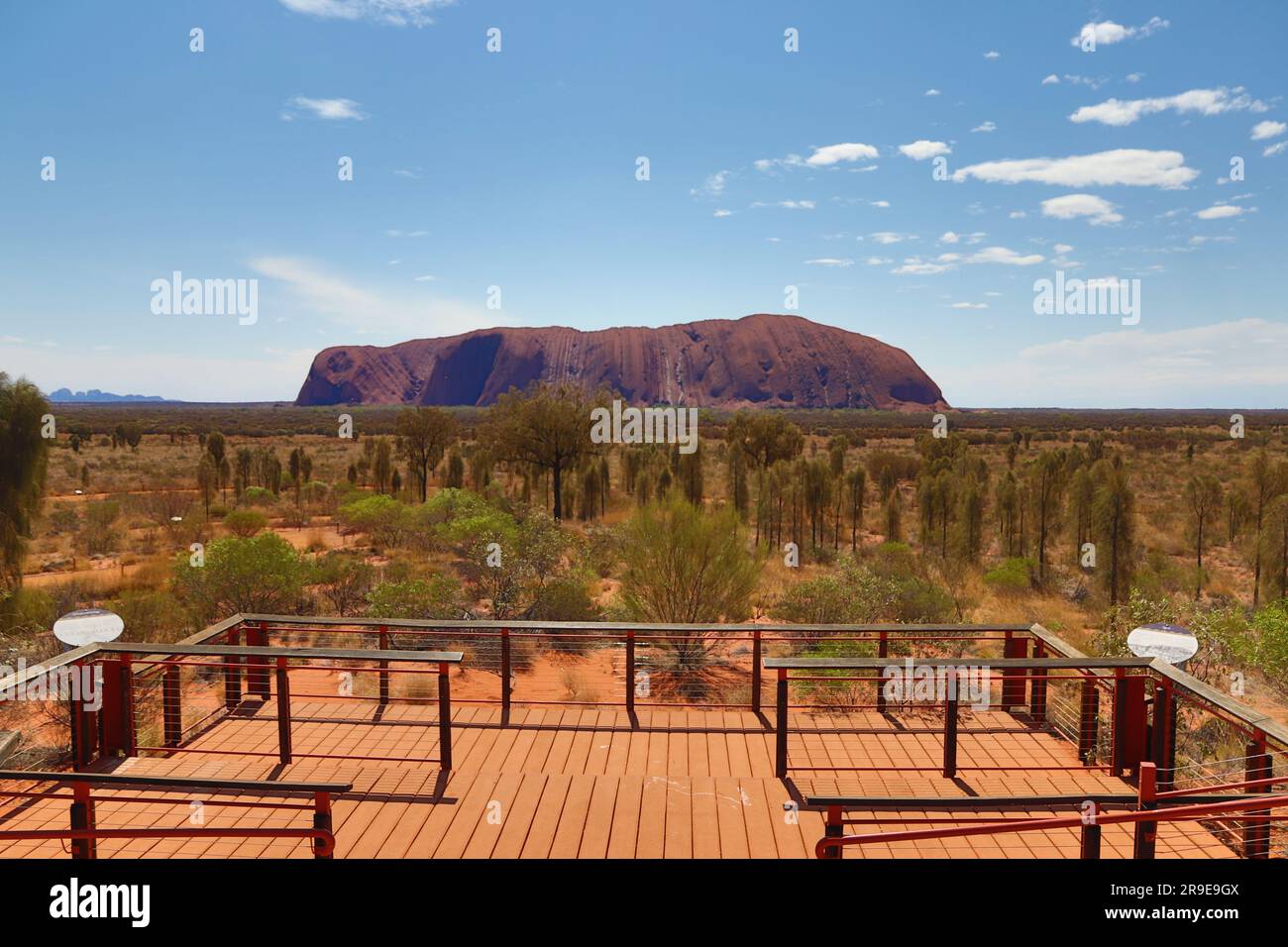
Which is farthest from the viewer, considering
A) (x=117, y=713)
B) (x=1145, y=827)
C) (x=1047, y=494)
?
(x=1047, y=494)

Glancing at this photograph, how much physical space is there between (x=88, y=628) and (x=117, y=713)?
2.58ft

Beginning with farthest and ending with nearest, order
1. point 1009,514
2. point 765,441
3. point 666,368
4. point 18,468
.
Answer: point 666,368 → point 765,441 → point 1009,514 → point 18,468

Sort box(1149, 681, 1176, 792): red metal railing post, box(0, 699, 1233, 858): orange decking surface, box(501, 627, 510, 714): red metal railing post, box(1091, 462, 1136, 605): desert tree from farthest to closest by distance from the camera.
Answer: box(1091, 462, 1136, 605): desert tree, box(501, 627, 510, 714): red metal railing post, box(1149, 681, 1176, 792): red metal railing post, box(0, 699, 1233, 858): orange decking surface

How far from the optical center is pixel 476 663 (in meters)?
12.1

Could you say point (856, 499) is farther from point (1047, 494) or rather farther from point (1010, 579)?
point (1010, 579)

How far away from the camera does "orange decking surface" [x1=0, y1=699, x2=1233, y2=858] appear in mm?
4645

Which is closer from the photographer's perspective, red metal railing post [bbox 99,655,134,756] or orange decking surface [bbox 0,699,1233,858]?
orange decking surface [bbox 0,699,1233,858]

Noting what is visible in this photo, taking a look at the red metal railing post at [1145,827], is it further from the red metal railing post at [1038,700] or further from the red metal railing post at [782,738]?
the red metal railing post at [1038,700]

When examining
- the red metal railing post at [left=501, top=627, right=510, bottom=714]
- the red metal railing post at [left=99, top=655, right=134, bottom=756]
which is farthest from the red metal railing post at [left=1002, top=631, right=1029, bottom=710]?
the red metal railing post at [left=99, top=655, right=134, bottom=756]

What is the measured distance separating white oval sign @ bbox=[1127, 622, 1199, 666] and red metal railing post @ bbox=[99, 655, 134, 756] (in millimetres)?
7812

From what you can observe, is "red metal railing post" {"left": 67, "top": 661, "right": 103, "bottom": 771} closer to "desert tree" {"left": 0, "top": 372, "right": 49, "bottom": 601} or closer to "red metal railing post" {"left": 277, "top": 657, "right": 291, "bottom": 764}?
"red metal railing post" {"left": 277, "top": 657, "right": 291, "bottom": 764}

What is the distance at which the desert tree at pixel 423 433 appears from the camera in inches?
1246

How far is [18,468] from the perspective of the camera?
592 inches

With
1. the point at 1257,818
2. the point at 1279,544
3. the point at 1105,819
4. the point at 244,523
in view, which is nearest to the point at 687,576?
the point at 1257,818
